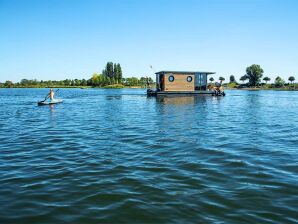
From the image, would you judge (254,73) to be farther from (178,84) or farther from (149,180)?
(149,180)

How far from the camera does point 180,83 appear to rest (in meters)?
54.8

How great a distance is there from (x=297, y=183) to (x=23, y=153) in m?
10.5

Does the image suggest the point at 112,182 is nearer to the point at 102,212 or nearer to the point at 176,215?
the point at 102,212

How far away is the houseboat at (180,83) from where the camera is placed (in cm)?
5391

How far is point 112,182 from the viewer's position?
790 cm

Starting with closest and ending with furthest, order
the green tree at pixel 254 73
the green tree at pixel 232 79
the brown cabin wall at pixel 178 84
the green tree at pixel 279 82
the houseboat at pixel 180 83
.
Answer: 1. the houseboat at pixel 180 83
2. the brown cabin wall at pixel 178 84
3. the green tree at pixel 279 82
4. the green tree at pixel 254 73
5. the green tree at pixel 232 79

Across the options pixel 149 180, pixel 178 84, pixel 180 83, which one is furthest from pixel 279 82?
pixel 149 180

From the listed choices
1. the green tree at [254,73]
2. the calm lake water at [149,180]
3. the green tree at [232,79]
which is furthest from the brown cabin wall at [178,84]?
the green tree at [232,79]

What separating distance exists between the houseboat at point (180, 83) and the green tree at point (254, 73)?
117 metres

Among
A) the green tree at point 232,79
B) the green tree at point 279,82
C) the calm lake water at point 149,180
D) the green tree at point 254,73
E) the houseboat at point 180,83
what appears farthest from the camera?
the green tree at point 232,79

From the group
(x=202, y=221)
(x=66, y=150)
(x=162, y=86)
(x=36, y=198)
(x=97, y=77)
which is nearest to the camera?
(x=202, y=221)

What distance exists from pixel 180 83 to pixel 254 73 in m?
123

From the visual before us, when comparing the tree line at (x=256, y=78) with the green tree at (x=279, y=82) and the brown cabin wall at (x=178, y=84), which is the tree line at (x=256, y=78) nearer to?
the green tree at (x=279, y=82)

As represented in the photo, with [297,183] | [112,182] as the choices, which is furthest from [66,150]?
[297,183]
